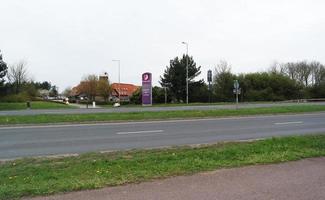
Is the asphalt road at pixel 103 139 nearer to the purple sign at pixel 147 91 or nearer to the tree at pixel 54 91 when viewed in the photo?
the purple sign at pixel 147 91

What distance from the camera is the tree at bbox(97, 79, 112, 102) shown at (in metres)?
98.8

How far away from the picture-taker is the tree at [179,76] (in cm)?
7765

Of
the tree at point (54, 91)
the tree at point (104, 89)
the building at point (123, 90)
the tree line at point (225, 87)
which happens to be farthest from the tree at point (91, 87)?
the tree at point (54, 91)

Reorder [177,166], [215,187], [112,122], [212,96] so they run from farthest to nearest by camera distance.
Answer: [212,96] < [112,122] < [177,166] < [215,187]

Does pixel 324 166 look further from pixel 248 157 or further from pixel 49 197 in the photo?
pixel 49 197

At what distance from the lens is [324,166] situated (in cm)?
800

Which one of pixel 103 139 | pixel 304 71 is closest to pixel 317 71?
pixel 304 71

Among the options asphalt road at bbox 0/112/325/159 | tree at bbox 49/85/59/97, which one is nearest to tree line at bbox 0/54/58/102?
tree at bbox 49/85/59/97

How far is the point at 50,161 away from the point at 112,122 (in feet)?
38.9

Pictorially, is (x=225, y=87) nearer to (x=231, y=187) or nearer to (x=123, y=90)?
(x=123, y=90)

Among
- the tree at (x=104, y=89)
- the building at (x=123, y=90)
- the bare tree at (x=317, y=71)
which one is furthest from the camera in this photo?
the building at (x=123, y=90)

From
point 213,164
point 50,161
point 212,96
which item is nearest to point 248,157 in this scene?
point 213,164

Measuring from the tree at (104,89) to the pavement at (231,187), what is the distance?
304 ft

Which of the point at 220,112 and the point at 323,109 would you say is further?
the point at 323,109
